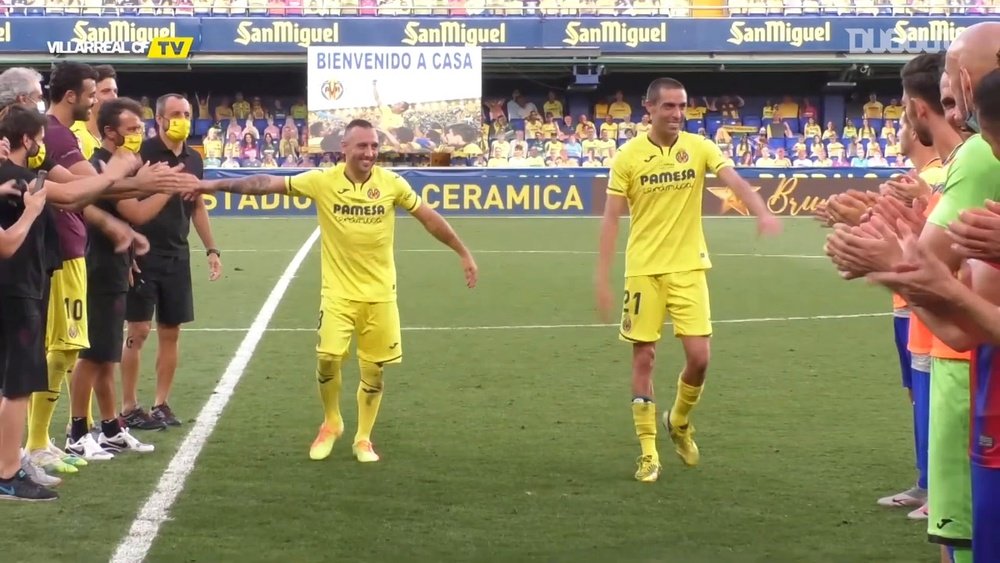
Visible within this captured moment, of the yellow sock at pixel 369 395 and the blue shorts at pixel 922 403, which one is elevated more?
the blue shorts at pixel 922 403

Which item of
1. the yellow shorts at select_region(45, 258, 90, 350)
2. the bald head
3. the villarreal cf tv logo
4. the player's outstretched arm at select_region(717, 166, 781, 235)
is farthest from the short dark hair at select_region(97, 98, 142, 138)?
the villarreal cf tv logo

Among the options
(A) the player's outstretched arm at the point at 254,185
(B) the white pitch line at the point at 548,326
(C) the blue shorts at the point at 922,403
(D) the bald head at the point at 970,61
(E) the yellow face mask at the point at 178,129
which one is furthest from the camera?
(B) the white pitch line at the point at 548,326

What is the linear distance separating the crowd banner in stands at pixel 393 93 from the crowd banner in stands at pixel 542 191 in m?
6.43

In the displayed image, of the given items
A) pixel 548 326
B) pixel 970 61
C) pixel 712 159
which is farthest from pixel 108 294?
pixel 548 326

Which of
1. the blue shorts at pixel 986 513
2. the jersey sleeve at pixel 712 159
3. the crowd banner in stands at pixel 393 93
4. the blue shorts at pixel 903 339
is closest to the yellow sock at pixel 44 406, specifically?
the jersey sleeve at pixel 712 159

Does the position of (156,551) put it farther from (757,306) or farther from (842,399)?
(757,306)

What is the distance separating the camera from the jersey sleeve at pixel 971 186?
3379 mm

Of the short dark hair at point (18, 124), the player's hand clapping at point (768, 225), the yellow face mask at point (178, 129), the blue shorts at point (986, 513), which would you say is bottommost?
the blue shorts at point (986, 513)

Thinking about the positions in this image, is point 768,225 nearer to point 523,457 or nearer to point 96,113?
point 523,457

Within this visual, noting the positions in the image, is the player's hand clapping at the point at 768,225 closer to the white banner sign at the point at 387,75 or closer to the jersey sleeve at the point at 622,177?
the jersey sleeve at the point at 622,177

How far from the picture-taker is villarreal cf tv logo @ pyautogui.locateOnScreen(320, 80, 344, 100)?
36781 mm

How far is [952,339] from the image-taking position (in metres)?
3.29

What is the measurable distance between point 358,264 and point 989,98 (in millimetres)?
5021

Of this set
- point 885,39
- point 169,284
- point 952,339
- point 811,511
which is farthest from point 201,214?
point 885,39
